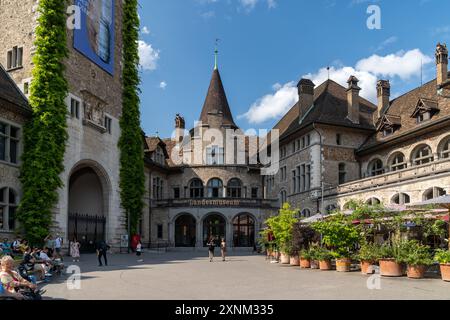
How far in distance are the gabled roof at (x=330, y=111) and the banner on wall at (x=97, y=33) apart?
16536 millimetres

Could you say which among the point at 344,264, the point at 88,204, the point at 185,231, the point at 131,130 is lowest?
the point at 185,231

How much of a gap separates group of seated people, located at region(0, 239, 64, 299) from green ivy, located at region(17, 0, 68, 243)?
4.43 m

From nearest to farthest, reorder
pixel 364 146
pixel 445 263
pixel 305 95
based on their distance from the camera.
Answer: pixel 445 263
pixel 364 146
pixel 305 95

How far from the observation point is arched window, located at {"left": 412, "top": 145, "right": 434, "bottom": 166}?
33.0m

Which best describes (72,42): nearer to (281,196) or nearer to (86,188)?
(86,188)

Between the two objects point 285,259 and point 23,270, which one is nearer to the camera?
point 23,270

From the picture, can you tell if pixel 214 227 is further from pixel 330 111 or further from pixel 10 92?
pixel 10 92

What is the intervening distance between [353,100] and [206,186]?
1981cm

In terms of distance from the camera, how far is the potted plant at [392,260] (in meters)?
17.0

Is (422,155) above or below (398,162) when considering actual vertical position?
above

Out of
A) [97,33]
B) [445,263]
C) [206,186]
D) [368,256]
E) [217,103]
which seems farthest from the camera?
[217,103]

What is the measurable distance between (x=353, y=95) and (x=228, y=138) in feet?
58.1

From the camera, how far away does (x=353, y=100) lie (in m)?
41.8

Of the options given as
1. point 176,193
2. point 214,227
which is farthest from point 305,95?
point 176,193
